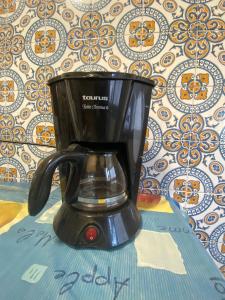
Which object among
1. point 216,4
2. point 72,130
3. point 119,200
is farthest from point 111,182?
point 216,4

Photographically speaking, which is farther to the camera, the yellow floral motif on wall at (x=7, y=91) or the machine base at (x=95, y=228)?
Answer: the yellow floral motif on wall at (x=7, y=91)

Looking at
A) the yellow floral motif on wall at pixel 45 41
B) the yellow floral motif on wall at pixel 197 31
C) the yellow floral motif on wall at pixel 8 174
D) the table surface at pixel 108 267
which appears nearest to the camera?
the table surface at pixel 108 267

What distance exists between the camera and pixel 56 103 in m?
0.44

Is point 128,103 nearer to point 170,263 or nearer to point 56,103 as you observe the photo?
point 56,103

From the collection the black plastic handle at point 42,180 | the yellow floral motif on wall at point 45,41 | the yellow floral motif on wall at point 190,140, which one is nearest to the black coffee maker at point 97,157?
the black plastic handle at point 42,180

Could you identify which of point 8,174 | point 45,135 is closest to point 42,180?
point 45,135

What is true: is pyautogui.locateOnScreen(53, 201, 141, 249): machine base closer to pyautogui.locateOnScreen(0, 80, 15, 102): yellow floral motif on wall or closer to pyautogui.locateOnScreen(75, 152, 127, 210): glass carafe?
pyautogui.locateOnScreen(75, 152, 127, 210): glass carafe

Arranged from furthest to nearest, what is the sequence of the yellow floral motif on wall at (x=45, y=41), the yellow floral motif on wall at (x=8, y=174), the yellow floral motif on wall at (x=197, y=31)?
the yellow floral motif on wall at (x=8, y=174) < the yellow floral motif on wall at (x=45, y=41) < the yellow floral motif on wall at (x=197, y=31)

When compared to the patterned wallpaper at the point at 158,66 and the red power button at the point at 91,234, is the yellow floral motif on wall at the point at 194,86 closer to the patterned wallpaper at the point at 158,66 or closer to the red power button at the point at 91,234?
the patterned wallpaper at the point at 158,66

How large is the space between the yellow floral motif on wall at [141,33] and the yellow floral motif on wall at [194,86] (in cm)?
15

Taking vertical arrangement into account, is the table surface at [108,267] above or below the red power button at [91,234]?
below

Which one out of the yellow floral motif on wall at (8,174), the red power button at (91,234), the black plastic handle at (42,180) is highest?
the black plastic handle at (42,180)

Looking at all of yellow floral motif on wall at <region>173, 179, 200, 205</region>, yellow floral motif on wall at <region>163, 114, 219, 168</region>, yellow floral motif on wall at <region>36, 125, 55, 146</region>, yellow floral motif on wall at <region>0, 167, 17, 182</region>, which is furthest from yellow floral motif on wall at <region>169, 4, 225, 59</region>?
yellow floral motif on wall at <region>0, 167, 17, 182</region>

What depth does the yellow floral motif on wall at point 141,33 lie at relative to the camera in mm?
639
